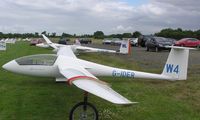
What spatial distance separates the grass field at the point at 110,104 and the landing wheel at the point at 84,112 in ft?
2.32

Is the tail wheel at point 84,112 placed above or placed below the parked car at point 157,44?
below

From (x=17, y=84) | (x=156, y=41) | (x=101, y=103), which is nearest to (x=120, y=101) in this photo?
(x=101, y=103)

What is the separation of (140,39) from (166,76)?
46.4 metres

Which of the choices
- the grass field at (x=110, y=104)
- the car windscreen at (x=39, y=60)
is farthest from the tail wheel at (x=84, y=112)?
the car windscreen at (x=39, y=60)

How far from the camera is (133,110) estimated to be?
10062 millimetres

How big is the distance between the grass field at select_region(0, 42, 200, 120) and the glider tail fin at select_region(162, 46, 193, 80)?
0.46 metres

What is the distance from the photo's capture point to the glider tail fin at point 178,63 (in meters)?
13.3

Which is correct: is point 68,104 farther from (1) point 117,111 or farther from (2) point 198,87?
(2) point 198,87

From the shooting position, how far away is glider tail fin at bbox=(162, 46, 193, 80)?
523 inches

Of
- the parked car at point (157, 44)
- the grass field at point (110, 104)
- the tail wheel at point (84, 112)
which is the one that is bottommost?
the grass field at point (110, 104)

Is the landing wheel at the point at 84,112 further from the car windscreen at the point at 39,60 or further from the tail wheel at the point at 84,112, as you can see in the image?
the car windscreen at the point at 39,60

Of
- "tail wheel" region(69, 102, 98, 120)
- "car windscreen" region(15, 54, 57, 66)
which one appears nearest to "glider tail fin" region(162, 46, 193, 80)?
"car windscreen" region(15, 54, 57, 66)

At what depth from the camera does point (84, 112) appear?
8.45 m

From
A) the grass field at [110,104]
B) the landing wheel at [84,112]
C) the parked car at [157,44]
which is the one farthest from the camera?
the parked car at [157,44]
